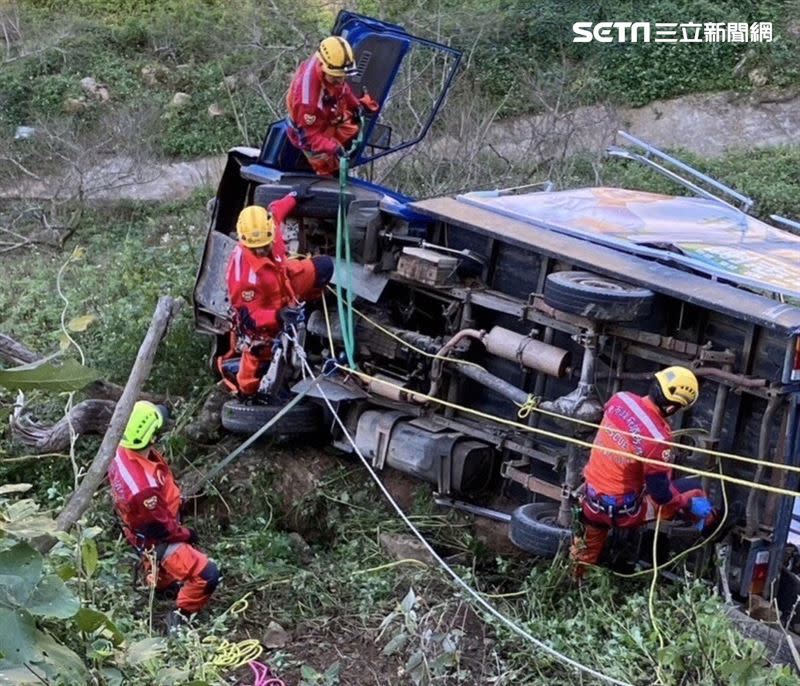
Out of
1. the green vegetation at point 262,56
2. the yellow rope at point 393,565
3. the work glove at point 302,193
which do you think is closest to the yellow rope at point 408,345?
the work glove at point 302,193

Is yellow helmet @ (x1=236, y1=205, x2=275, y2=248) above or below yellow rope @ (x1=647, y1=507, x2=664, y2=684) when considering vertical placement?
above

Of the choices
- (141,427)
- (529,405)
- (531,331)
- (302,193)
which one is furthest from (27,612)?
(302,193)

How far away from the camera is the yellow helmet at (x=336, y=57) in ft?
24.0

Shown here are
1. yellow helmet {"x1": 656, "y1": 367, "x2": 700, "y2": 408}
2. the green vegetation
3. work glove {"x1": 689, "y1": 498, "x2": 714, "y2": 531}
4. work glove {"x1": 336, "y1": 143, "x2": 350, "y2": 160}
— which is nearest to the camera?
yellow helmet {"x1": 656, "y1": 367, "x2": 700, "y2": 408}

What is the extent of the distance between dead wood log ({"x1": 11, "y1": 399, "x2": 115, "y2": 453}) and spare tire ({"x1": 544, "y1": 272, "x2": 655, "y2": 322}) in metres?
3.31

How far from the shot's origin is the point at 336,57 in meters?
7.35

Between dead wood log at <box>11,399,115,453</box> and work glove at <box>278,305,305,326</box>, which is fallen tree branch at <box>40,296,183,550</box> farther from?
dead wood log at <box>11,399,115,453</box>

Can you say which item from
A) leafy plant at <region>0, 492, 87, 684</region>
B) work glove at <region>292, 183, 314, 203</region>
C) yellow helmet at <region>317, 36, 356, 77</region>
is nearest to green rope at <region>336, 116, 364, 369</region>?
work glove at <region>292, 183, 314, 203</region>

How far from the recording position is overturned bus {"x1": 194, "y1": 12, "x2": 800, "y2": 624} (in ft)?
18.0

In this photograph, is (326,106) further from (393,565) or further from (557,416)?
(393,565)

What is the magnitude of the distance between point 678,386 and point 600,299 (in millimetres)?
598

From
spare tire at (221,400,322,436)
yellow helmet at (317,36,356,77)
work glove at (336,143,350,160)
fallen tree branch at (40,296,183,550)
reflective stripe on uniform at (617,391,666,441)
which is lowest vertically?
spare tire at (221,400,322,436)

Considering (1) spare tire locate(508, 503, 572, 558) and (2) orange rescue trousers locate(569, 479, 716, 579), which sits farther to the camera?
(1) spare tire locate(508, 503, 572, 558)

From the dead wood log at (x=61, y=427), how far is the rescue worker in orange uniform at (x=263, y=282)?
97cm
